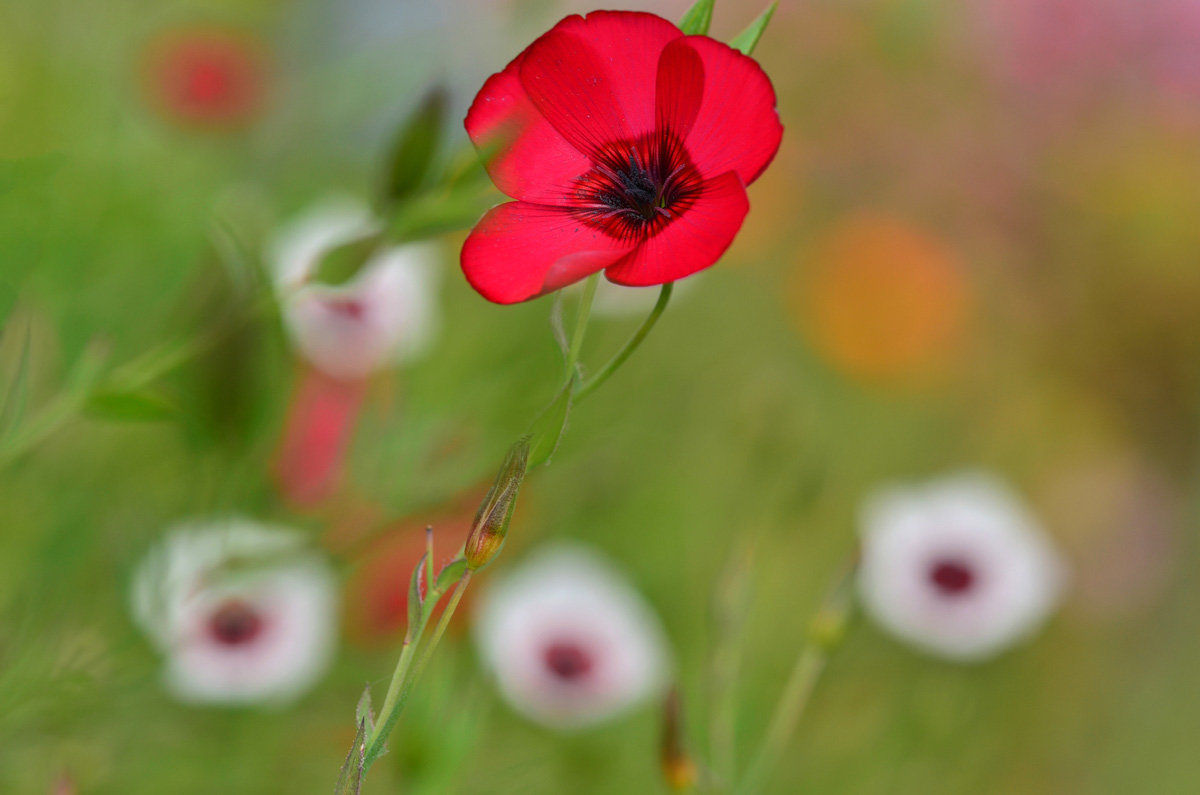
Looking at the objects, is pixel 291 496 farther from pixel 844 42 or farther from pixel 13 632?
pixel 844 42

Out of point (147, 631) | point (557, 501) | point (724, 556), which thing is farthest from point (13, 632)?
point (724, 556)

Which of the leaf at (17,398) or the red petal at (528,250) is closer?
the red petal at (528,250)

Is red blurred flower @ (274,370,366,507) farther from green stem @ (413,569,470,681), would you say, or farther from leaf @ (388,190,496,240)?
green stem @ (413,569,470,681)

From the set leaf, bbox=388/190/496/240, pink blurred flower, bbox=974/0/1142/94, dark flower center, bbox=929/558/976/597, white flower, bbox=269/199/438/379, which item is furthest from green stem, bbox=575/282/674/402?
pink blurred flower, bbox=974/0/1142/94

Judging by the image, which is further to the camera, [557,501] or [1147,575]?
[1147,575]

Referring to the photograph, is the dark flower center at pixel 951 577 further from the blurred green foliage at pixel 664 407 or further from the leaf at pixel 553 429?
the leaf at pixel 553 429

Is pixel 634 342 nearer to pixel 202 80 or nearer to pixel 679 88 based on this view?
pixel 679 88

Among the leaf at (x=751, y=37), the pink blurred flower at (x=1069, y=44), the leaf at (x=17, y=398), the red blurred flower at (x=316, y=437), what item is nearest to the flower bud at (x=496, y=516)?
the leaf at (x=751, y=37)
